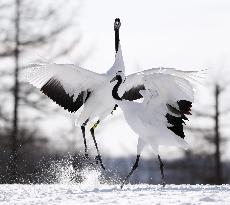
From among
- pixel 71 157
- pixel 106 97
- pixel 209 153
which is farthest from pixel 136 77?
pixel 209 153

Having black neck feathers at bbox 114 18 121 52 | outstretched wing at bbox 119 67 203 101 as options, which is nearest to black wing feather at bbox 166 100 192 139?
outstretched wing at bbox 119 67 203 101

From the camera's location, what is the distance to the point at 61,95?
1373 centimetres

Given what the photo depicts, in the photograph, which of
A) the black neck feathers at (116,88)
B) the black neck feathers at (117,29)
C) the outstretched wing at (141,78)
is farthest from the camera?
the black neck feathers at (117,29)

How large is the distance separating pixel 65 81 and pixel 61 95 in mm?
547

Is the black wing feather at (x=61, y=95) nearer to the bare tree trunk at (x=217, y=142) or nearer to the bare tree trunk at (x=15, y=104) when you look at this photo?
the bare tree trunk at (x=15, y=104)

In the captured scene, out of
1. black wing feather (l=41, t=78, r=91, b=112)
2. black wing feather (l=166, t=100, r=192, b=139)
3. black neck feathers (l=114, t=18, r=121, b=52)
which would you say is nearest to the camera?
black wing feather (l=166, t=100, r=192, b=139)

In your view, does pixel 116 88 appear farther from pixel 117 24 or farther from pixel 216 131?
pixel 216 131

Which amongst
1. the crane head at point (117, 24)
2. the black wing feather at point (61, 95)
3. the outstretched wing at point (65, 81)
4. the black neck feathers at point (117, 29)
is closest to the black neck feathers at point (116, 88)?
the outstretched wing at point (65, 81)

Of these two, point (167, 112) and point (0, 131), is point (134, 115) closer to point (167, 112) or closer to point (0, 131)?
point (167, 112)

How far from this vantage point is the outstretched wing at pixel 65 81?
12883 mm

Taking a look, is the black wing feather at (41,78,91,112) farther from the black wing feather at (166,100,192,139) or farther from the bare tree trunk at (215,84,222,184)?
the bare tree trunk at (215,84,222,184)

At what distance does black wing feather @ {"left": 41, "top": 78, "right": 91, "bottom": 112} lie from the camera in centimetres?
1327

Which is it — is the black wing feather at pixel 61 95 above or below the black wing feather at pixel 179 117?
above

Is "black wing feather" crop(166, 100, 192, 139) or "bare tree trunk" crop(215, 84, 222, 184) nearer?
"black wing feather" crop(166, 100, 192, 139)
